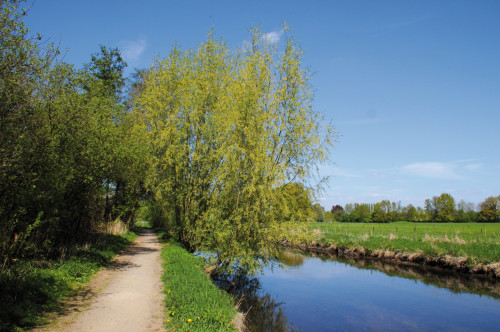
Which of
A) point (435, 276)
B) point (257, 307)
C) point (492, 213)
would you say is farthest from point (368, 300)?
point (492, 213)

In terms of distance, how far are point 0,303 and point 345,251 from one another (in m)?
29.1

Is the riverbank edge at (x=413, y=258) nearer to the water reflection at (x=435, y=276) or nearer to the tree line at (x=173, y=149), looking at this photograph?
the water reflection at (x=435, y=276)

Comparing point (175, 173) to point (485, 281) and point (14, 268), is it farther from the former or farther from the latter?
point (485, 281)

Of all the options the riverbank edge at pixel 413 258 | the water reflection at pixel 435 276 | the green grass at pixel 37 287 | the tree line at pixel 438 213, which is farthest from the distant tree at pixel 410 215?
the green grass at pixel 37 287

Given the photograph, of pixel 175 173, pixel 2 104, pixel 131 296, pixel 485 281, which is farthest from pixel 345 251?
pixel 2 104

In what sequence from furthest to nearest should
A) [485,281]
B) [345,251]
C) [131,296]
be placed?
1. [345,251]
2. [485,281]
3. [131,296]

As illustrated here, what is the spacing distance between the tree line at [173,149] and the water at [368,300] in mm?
2290

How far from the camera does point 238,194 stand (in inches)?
486

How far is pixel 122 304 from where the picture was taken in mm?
7789

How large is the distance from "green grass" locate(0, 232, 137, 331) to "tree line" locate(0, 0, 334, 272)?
770 millimetres

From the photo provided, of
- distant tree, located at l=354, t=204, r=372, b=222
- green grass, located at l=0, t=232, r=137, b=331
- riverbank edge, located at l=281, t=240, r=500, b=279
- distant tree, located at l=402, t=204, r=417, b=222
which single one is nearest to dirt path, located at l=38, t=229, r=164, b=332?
green grass, located at l=0, t=232, r=137, b=331

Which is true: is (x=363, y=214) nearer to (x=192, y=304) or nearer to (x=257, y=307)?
(x=257, y=307)

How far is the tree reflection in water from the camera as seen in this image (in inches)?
397

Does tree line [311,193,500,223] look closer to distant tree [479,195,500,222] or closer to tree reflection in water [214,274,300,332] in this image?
distant tree [479,195,500,222]
